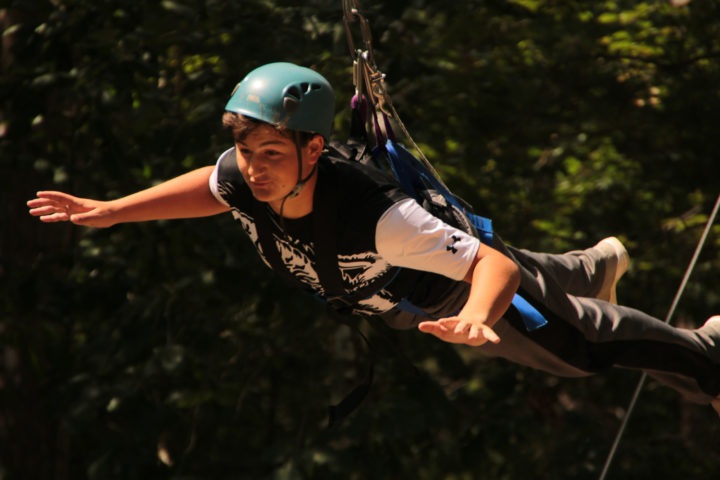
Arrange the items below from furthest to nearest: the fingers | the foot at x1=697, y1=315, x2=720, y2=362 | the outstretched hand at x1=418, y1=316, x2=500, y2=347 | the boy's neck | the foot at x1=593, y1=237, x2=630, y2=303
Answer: the foot at x1=593, y1=237, x2=630, y2=303
the foot at x1=697, y1=315, x2=720, y2=362
the fingers
the boy's neck
the outstretched hand at x1=418, y1=316, x2=500, y2=347

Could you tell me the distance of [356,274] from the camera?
2.10 metres

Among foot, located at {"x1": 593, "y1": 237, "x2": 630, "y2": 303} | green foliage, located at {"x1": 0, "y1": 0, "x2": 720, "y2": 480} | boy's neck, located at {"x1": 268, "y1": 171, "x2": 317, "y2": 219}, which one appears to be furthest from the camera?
green foliage, located at {"x1": 0, "y1": 0, "x2": 720, "y2": 480}

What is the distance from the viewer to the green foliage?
379cm

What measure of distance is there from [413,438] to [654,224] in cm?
198

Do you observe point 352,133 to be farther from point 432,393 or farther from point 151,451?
point 151,451

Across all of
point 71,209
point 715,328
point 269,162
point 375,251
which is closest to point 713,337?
→ point 715,328

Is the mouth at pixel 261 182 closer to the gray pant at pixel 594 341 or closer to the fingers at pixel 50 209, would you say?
the fingers at pixel 50 209

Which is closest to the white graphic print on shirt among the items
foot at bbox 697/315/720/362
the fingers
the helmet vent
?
the helmet vent

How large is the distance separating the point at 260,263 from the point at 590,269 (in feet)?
5.33

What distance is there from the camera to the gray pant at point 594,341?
7.63 feet

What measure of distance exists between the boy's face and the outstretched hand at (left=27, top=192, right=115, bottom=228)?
47 cm

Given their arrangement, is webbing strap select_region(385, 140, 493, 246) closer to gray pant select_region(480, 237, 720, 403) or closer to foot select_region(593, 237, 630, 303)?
gray pant select_region(480, 237, 720, 403)

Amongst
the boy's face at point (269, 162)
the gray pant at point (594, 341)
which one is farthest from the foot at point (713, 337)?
the boy's face at point (269, 162)

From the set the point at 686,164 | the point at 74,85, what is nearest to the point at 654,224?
the point at 686,164
